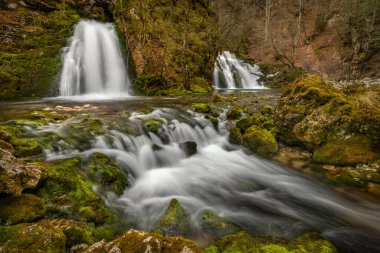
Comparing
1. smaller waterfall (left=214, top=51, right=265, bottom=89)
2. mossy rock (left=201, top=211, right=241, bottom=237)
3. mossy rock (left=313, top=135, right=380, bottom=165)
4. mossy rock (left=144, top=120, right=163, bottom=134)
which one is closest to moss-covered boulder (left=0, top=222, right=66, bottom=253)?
mossy rock (left=201, top=211, right=241, bottom=237)

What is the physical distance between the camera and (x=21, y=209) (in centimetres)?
318

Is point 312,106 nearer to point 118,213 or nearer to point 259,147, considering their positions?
point 259,147

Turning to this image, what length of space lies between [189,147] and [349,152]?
3.90 meters

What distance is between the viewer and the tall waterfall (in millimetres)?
13627

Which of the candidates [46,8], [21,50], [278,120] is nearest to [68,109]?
[21,50]

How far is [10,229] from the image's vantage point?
2818 millimetres

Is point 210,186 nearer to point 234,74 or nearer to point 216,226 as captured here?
point 216,226

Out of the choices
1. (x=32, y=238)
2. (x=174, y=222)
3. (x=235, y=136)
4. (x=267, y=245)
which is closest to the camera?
(x=32, y=238)

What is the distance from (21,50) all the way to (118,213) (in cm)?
1193

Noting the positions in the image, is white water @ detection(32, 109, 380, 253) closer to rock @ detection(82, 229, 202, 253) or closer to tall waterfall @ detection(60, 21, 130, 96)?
rock @ detection(82, 229, 202, 253)

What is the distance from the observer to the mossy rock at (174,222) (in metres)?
3.86

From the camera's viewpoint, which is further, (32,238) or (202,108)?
(202,108)

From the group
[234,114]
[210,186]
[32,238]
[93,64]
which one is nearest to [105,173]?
[210,186]

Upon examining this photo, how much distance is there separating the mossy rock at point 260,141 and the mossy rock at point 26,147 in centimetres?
517
